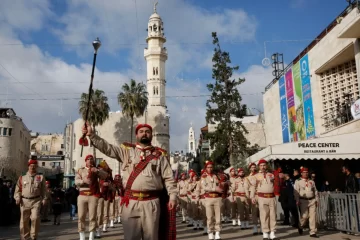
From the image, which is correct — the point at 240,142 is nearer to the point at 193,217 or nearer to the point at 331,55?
the point at 331,55

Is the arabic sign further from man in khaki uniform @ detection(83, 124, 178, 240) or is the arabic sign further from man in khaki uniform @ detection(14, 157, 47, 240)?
man in khaki uniform @ detection(83, 124, 178, 240)

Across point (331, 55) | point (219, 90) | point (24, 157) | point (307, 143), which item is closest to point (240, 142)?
point (219, 90)

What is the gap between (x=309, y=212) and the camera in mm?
11641

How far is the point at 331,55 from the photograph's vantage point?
20797 millimetres

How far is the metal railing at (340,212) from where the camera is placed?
11.0 metres

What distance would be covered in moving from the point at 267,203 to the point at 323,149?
6.30m

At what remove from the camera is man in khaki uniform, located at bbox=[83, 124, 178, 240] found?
522cm

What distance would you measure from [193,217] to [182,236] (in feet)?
9.25

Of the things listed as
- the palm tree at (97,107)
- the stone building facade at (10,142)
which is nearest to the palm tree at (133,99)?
the palm tree at (97,107)

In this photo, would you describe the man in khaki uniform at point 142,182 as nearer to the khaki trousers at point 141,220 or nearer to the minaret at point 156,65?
the khaki trousers at point 141,220

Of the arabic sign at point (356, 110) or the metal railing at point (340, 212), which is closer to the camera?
the metal railing at point (340, 212)

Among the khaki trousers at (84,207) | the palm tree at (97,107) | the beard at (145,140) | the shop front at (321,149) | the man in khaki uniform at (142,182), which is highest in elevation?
the palm tree at (97,107)

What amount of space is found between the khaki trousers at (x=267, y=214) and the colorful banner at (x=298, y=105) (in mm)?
14593

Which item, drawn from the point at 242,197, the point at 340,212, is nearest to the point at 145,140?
the point at 340,212
